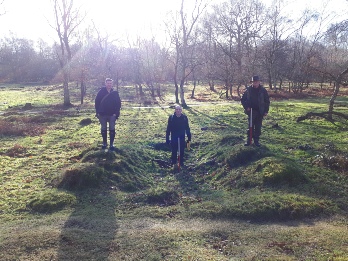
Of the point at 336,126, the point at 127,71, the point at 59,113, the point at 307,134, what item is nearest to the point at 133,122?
the point at 59,113

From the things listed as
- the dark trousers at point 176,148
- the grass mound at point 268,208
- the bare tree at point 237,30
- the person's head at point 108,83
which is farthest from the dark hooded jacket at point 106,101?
the bare tree at point 237,30

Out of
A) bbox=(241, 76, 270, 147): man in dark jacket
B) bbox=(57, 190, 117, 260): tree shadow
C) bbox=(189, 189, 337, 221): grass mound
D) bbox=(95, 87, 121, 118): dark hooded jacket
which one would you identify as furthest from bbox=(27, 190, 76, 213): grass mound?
bbox=(241, 76, 270, 147): man in dark jacket

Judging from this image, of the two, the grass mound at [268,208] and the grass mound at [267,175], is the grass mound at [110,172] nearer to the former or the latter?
the grass mound at [268,208]

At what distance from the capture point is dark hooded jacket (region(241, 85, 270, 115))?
31.8 ft

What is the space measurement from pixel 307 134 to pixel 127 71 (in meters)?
31.7

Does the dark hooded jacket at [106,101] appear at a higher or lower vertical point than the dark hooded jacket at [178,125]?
higher

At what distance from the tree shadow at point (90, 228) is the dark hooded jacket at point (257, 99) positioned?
5217mm

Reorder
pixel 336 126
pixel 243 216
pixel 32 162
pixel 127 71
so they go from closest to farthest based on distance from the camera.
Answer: pixel 243 216 → pixel 32 162 → pixel 336 126 → pixel 127 71

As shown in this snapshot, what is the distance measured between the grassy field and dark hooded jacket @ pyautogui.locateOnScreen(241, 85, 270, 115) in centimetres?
139

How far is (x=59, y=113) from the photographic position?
23.1 metres

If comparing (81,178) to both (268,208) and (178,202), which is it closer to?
(178,202)

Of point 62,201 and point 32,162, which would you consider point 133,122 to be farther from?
point 62,201

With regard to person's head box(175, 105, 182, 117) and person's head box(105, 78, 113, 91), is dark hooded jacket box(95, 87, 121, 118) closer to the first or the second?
person's head box(105, 78, 113, 91)

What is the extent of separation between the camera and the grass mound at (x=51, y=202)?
23.0 feet
